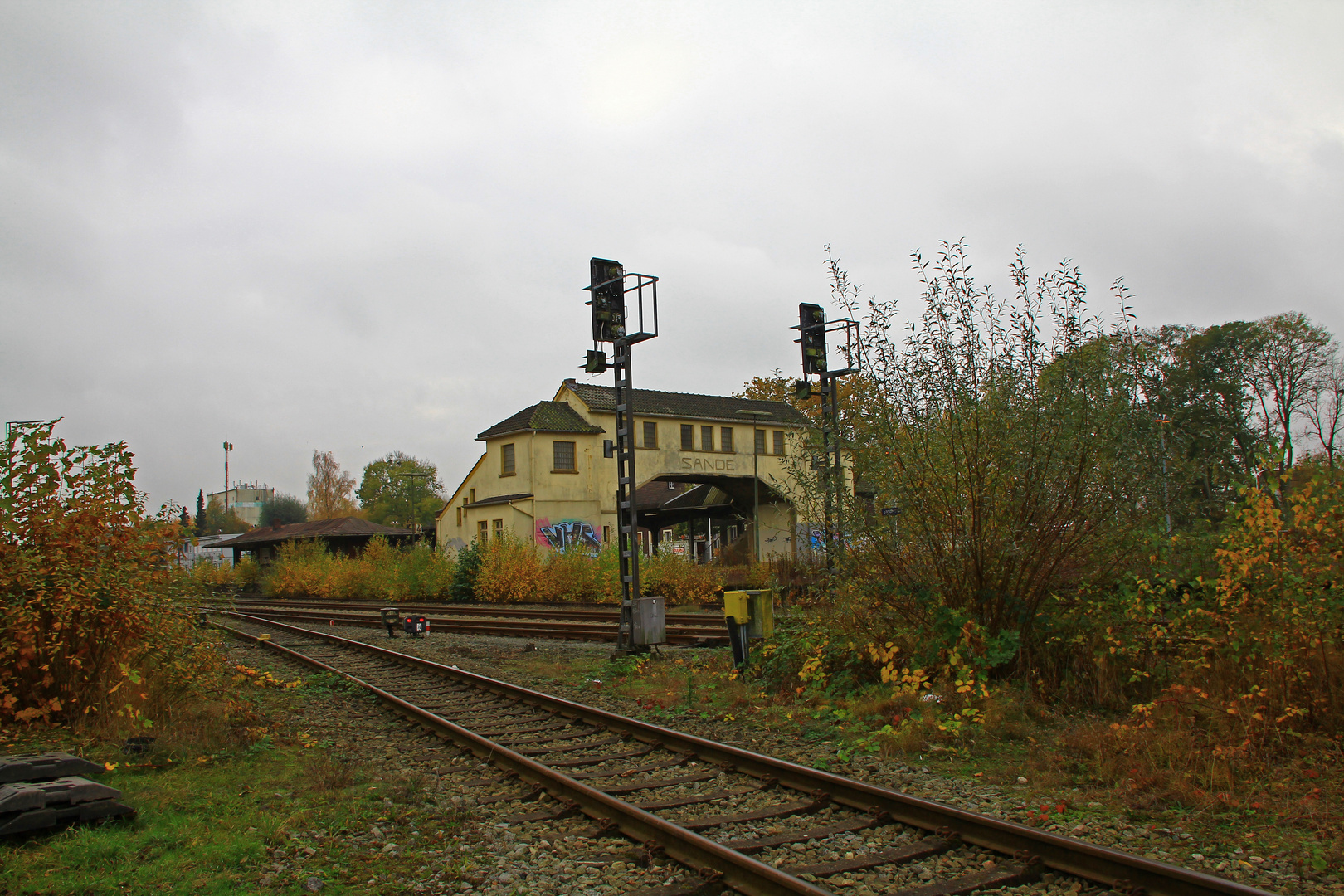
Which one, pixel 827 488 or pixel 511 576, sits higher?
pixel 827 488

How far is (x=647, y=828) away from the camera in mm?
5508

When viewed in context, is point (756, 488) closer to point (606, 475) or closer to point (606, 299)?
point (606, 475)

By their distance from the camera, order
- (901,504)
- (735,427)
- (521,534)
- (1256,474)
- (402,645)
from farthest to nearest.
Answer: (735,427) < (521,534) < (402,645) < (901,504) < (1256,474)

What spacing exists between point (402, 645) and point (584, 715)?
33.3 ft

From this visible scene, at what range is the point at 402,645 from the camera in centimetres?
1825

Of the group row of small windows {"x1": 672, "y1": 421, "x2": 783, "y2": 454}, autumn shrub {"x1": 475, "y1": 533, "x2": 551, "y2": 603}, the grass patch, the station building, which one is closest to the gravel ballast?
the grass patch

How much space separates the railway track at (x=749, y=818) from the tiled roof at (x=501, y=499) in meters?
31.3

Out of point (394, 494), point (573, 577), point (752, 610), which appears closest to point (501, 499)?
point (573, 577)

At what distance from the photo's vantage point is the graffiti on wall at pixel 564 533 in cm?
3966

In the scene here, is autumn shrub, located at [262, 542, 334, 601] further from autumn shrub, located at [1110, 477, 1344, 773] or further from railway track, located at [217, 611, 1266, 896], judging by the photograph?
autumn shrub, located at [1110, 477, 1344, 773]

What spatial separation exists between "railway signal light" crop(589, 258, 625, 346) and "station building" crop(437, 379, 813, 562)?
22722 millimetres

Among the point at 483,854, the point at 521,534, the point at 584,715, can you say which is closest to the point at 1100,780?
the point at 483,854

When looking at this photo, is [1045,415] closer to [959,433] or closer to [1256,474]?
[959,433]

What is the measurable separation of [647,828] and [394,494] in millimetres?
103743
